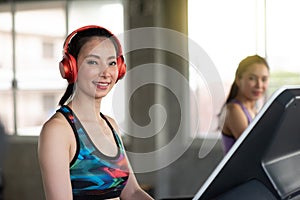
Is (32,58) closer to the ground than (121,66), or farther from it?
closer to the ground

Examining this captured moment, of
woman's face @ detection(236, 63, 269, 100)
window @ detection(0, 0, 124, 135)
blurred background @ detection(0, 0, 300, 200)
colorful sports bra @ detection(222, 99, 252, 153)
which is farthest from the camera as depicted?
window @ detection(0, 0, 124, 135)

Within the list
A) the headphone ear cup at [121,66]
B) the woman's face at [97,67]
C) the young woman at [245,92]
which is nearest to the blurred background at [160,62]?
the young woman at [245,92]

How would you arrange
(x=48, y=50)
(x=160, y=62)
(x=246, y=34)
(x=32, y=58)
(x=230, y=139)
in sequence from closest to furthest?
(x=230, y=139)
(x=246, y=34)
(x=160, y=62)
(x=48, y=50)
(x=32, y=58)

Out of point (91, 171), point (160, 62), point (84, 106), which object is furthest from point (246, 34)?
point (91, 171)

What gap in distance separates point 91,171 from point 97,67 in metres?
0.27

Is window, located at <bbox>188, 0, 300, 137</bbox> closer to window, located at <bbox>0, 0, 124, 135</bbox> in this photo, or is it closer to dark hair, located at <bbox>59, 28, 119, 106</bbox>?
window, located at <bbox>0, 0, 124, 135</bbox>

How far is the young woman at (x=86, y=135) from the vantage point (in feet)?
4.58

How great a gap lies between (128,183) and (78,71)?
0.35 meters

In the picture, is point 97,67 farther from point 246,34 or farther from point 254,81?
point 246,34

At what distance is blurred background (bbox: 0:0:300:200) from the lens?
16.7 ft

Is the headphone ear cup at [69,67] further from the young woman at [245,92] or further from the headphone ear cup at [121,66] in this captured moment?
the young woman at [245,92]

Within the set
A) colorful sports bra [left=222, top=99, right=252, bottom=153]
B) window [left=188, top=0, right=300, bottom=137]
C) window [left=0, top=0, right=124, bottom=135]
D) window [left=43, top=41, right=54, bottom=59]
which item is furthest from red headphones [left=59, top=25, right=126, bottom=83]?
→ window [left=43, top=41, right=54, bottom=59]

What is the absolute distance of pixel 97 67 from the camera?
1.52 meters

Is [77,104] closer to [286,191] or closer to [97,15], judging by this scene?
[286,191]
